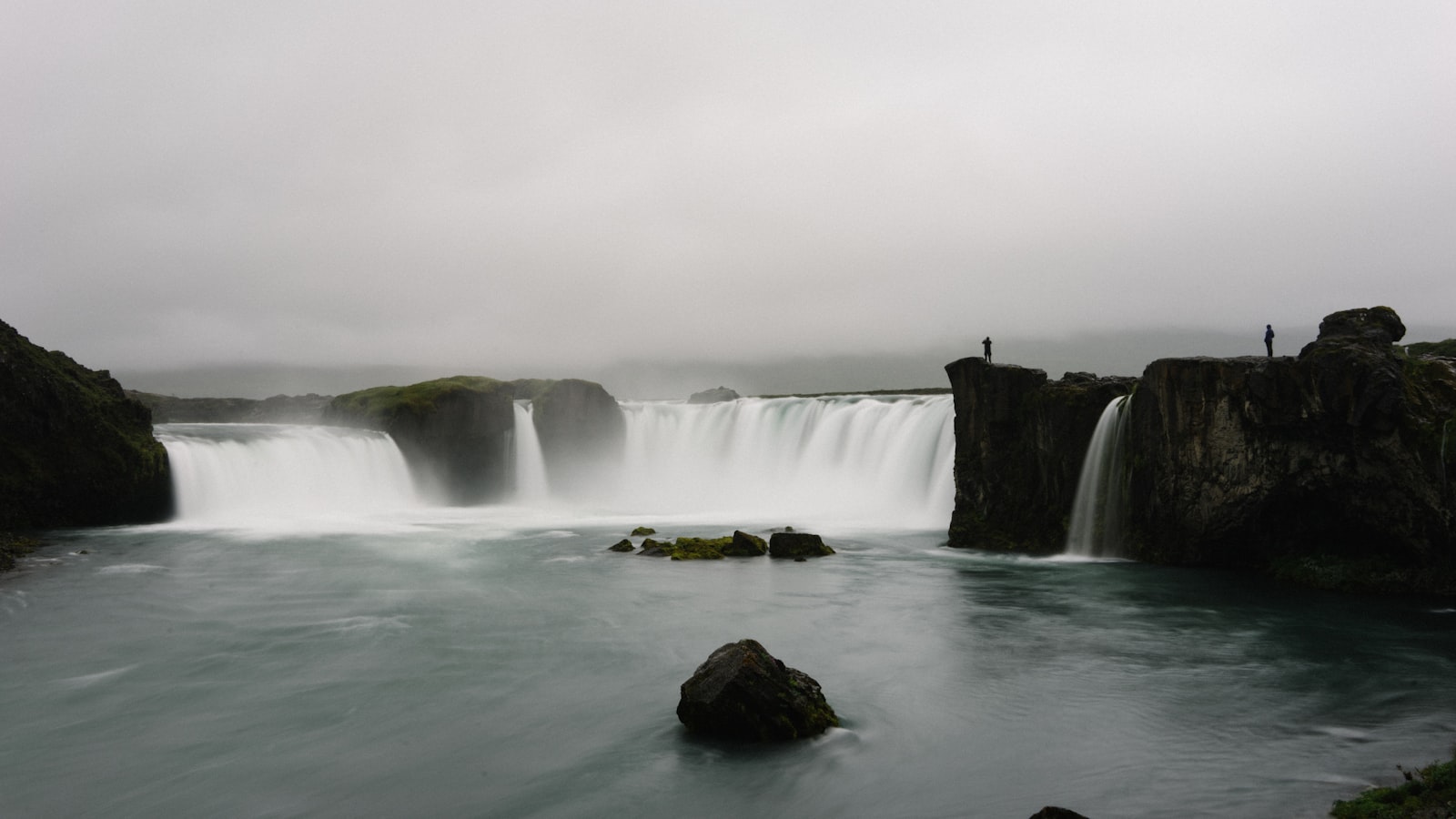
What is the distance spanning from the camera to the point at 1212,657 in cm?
1410

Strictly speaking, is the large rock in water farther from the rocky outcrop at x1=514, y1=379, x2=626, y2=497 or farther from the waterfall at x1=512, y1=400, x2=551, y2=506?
the rocky outcrop at x1=514, y1=379, x2=626, y2=497

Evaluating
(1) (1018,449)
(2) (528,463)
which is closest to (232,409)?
(2) (528,463)

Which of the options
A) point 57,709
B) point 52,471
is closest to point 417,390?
point 52,471

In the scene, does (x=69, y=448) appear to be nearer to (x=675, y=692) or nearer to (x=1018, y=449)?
(x=675, y=692)

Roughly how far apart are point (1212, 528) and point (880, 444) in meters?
21.0

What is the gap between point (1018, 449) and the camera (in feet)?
87.0

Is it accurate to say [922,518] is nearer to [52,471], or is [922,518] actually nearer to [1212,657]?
[1212,657]

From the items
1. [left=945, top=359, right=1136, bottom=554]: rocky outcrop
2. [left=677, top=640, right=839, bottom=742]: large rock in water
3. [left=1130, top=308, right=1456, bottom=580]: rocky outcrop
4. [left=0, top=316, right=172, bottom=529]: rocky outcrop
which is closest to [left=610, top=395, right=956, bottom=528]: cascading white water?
[left=945, top=359, right=1136, bottom=554]: rocky outcrop

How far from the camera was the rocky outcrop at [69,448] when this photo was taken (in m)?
28.6

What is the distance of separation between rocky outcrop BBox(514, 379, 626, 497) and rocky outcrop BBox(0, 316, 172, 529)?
21843mm

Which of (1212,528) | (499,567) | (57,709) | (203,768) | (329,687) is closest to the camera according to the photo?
(203,768)

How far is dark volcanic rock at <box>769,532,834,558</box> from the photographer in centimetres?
2583

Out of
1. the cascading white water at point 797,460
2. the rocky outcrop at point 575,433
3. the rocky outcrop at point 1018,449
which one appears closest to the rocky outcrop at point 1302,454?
the rocky outcrop at point 1018,449

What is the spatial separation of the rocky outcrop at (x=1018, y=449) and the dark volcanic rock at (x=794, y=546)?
5.38 meters
